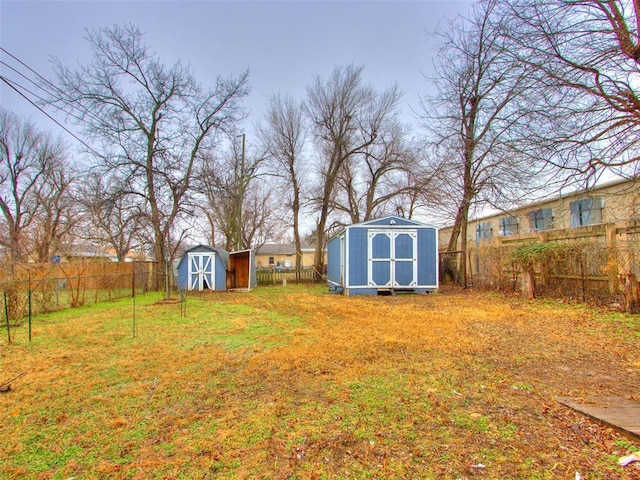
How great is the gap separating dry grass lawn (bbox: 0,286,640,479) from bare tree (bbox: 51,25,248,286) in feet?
25.3

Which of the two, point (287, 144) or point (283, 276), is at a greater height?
point (287, 144)

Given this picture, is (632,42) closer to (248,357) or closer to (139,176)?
(248,357)

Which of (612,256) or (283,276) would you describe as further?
(283,276)

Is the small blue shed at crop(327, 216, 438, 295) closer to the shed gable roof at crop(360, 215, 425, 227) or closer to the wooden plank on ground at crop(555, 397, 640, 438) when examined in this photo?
the shed gable roof at crop(360, 215, 425, 227)

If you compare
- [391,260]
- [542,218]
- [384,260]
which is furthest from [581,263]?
[542,218]

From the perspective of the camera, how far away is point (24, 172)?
20.8m

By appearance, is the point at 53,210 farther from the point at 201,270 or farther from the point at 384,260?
the point at 384,260

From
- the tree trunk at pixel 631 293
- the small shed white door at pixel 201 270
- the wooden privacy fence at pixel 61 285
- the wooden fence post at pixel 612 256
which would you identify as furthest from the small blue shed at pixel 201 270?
the tree trunk at pixel 631 293

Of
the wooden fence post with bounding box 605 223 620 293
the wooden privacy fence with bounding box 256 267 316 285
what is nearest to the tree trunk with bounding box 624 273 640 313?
the wooden fence post with bounding box 605 223 620 293

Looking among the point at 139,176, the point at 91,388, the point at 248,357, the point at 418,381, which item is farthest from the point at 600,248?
the point at 139,176

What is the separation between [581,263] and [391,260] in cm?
525

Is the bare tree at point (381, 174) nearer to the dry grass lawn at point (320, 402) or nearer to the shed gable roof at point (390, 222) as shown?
the shed gable roof at point (390, 222)

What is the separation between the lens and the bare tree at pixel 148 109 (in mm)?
12125

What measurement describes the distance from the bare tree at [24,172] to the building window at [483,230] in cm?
2630
